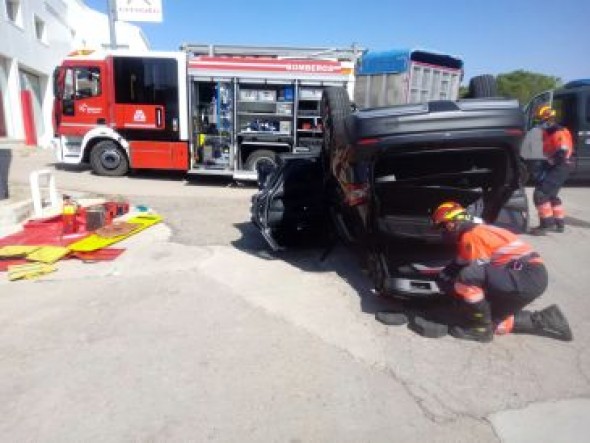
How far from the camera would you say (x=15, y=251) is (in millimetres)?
5375

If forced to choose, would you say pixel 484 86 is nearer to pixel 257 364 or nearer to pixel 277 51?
pixel 257 364

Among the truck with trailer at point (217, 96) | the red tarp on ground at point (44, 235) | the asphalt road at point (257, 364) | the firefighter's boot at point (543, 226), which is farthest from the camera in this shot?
the truck with trailer at point (217, 96)

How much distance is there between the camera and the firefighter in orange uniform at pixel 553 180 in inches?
270

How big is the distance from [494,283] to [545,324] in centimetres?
61

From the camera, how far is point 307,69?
10102 mm

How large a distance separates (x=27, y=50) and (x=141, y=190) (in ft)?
52.0

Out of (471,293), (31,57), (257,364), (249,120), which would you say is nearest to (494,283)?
(471,293)

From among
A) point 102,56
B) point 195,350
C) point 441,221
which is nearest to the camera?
Result: point 195,350

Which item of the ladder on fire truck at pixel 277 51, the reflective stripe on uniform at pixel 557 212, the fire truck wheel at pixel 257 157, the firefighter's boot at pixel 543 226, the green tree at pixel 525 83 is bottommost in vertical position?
the firefighter's boot at pixel 543 226

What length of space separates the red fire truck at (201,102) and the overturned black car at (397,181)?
5020mm

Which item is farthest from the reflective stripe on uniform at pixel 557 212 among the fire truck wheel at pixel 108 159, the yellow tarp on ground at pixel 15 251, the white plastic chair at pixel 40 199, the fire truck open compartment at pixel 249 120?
the fire truck wheel at pixel 108 159

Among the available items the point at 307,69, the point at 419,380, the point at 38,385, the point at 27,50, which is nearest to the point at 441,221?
the point at 419,380

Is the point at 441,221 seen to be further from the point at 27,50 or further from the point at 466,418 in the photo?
the point at 27,50

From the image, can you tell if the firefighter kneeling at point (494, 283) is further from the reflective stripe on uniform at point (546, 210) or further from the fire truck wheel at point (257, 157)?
the fire truck wheel at point (257, 157)
